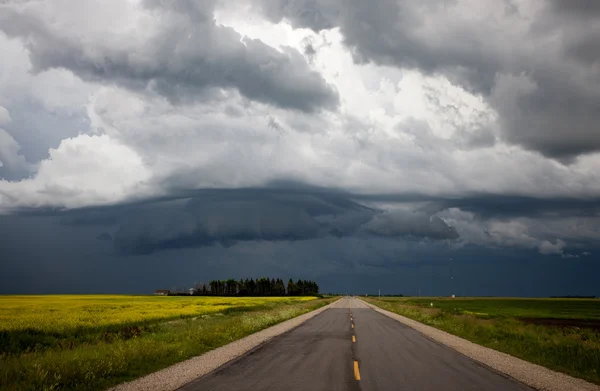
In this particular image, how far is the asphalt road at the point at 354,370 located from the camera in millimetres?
10883

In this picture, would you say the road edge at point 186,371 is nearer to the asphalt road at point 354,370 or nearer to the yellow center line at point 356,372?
the asphalt road at point 354,370

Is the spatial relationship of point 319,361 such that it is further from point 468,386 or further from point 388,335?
point 388,335

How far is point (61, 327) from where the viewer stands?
2780 cm

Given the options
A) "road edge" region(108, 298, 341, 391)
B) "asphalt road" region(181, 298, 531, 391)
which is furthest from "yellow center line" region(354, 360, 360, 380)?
"road edge" region(108, 298, 341, 391)

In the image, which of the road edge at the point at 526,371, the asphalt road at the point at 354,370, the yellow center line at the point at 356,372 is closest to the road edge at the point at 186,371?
the asphalt road at the point at 354,370

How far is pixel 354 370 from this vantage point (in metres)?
12.8

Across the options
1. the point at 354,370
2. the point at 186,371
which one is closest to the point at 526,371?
the point at 354,370

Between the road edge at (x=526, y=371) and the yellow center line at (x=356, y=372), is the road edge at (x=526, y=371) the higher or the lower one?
the lower one

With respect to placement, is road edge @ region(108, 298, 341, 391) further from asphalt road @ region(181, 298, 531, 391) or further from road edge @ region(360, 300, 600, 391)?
road edge @ region(360, 300, 600, 391)

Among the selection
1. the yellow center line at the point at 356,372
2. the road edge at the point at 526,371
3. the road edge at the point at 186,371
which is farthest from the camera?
the yellow center line at the point at 356,372

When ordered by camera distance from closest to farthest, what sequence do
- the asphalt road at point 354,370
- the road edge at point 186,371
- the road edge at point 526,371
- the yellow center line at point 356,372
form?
the asphalt road at point 354,370 < the road edge at point 186,371 < the road edge at point 526,371 < the yellow center line at point 356,372

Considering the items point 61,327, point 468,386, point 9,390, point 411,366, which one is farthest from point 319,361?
point 61,327

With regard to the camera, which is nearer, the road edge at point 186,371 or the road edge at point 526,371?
the road edge at point 186,371

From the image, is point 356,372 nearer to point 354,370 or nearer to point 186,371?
point 354,370
